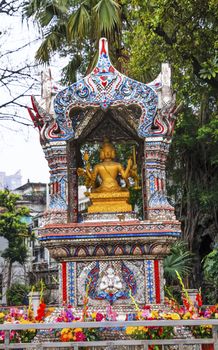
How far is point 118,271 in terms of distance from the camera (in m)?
6.91

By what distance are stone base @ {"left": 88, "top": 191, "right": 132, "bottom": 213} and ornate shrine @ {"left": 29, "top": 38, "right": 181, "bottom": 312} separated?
15 millimetres

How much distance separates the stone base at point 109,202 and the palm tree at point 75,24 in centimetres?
565

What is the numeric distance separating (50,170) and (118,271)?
68.7 inches

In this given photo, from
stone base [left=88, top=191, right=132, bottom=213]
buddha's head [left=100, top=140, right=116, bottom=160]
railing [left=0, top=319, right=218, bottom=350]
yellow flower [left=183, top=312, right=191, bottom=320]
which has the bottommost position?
railing [left=0, top=319, right=218, bottom=350]

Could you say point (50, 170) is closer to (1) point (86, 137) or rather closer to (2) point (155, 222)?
(1) point (86, 137)

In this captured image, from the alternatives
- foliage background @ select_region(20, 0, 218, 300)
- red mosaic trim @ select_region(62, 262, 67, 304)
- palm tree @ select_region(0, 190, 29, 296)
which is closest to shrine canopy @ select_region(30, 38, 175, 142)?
red mosaic trim @ select_region(62, 262, 67, 304)

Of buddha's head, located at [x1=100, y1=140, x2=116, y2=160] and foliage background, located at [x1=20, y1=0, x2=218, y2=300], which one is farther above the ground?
foliage background, located at [x1=20, y1=0, x2=218, y2=300]

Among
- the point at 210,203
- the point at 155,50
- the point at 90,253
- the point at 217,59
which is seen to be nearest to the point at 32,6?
the point at 155,50

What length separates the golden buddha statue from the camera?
24.9ft

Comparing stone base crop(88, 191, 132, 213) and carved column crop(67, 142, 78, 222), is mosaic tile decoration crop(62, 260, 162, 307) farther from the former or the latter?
carved column crop(67, 142, 78, 222)

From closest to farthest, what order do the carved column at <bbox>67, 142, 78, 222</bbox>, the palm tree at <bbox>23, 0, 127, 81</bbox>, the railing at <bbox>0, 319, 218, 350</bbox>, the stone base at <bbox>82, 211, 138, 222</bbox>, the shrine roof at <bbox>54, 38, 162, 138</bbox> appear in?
the railing at <bbox>0, 319, 218, 350</bbox>
the shrine roof at <bbox>54, 38, 162, 138</bbox>
the stone base at <bbox>82, 211, 138, 222</bbox>
the carved column at <bbox>67, 142, 78, 222</bbox>
the palm tree at <bbox>23, 0, 127, 81</bbox>

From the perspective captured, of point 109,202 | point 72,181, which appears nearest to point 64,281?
point 109,202

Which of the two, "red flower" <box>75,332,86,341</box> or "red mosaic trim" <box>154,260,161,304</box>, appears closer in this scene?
"red flower" <box>75,332,86,341</box>

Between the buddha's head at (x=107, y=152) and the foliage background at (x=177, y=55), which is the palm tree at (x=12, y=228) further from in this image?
the buddha's head at (x=107, y=152)
